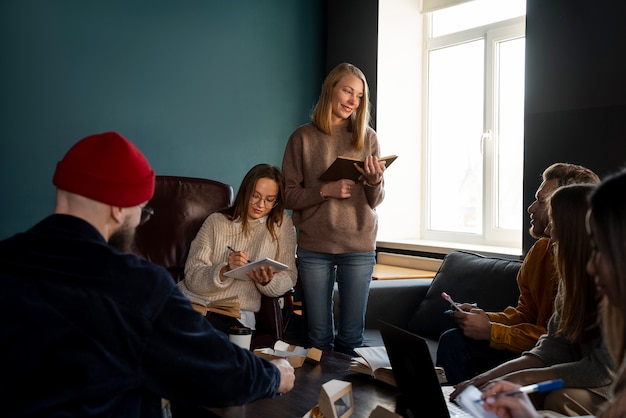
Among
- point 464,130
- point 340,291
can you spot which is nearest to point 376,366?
point 340,291

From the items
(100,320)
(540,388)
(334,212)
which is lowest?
(540,388)

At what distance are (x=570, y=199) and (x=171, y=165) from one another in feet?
8.73

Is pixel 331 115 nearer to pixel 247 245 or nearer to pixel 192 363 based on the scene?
pixel 247 245

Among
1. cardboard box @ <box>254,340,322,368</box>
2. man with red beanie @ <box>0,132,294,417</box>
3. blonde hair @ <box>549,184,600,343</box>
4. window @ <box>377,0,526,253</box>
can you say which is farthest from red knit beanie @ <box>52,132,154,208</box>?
window @ <box>377,0,526,253</box>

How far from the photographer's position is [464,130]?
14.1 ft

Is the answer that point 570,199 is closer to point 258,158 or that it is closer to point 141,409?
point 141,409

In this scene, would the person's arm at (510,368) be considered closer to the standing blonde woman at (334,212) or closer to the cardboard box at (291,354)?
the cardboard box at (291,354)

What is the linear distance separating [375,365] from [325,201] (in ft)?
3.12

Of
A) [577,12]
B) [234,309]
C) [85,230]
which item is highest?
[577,12]

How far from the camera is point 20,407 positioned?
3.59 feet

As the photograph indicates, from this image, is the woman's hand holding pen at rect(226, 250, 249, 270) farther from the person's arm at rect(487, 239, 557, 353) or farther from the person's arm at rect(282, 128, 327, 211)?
the person's arm at rect(487, 239, 557, 353)

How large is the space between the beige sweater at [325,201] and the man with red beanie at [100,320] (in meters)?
1.42

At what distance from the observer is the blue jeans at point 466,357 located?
2230 millimetres

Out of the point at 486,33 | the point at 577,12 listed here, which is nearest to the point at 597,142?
the point at 577,12
